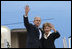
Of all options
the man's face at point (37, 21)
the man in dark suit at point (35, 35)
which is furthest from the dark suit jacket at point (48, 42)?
the man's face at point (37, 21)

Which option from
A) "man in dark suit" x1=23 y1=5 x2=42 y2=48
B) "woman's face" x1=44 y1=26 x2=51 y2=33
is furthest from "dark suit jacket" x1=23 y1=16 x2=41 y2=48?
"woman's face" x1=44 y1=26 x2=51 y2=33

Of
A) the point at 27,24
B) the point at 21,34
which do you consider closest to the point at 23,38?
the point at 21,34

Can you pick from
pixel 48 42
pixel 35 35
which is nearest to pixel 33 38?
pixel 35 35

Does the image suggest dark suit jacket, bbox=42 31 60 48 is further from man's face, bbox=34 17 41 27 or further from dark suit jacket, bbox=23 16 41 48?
man's face, bbox=34 17 41 27

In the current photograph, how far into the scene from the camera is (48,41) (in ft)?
16.3

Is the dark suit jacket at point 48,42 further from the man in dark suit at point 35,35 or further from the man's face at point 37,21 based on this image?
the man's face at point 37,21

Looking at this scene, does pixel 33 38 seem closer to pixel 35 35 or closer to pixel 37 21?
pixel 35 35

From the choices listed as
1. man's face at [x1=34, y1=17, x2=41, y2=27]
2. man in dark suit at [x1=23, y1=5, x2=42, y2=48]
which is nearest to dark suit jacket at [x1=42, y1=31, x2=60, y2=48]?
man in dark suit at [x1=23, y1=5, x2=42, y2=48]

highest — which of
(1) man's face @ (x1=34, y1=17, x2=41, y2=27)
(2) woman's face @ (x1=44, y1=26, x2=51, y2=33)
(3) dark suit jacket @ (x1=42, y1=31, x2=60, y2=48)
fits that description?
(1) man's face @ (x1=34, y1=17, x2=41, y2=27)

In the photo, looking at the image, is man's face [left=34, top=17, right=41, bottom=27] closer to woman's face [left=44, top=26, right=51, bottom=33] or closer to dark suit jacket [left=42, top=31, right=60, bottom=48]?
woman's face [left=44, top=26, right=51, bottom=33]

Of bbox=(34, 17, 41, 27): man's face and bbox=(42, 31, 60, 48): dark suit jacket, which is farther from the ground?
bbox=(34, 17, 41, 27): man's face

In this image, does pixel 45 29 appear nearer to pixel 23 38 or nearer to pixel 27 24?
pixel 27 24

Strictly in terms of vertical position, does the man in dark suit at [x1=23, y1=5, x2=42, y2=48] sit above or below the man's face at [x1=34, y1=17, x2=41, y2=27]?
below

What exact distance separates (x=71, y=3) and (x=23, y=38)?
2.56 metres
